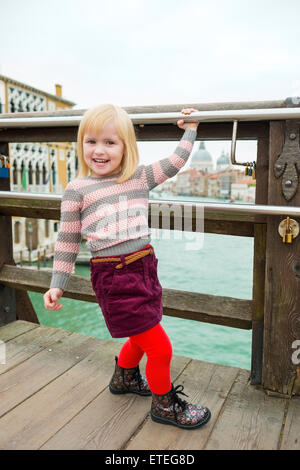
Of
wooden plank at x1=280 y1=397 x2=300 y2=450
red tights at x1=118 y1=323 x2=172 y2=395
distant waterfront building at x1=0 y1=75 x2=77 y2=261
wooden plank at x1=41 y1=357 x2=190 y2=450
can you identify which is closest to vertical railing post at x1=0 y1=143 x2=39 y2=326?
wooden plank at x1=41 y1=357 x2=190 y2=450

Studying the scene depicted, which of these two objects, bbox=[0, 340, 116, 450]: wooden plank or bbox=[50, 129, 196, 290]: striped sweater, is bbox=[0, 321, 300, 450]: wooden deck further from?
bbox=[50, 129, 196, 290]: striped sweater

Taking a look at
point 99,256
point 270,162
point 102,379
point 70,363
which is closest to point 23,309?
point 70,363

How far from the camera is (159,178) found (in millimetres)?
1498

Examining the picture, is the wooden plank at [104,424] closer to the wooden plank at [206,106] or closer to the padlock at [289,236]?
the padlock at [289,236]

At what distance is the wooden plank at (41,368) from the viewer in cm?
168

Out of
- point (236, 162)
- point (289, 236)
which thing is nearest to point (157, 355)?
point (289, 236)

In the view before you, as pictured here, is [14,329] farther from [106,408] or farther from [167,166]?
[167,166]

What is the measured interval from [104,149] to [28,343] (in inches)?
50.8

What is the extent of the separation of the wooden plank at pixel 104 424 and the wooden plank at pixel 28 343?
534mm

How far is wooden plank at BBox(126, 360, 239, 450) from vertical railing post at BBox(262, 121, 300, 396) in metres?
A: 0.20

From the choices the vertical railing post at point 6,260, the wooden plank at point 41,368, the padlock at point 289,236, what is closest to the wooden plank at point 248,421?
the padlock at point 289,236

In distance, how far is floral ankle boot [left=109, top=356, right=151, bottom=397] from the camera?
1.69 meters

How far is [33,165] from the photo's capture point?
1314 inches
